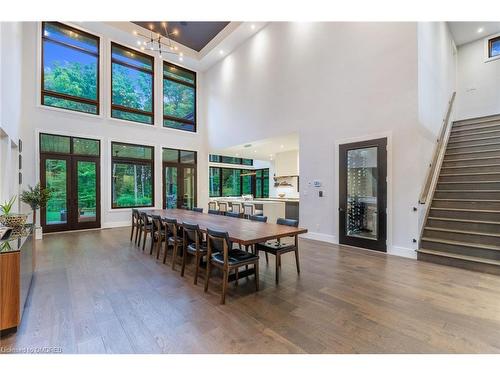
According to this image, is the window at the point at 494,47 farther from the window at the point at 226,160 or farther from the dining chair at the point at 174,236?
the dining chair at the point at 174,236

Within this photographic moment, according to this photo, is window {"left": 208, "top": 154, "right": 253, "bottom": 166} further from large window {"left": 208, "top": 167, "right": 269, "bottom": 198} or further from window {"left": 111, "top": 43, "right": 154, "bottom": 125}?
window {"left": 111, "top": 43, "right": 154, "bottom": 125}

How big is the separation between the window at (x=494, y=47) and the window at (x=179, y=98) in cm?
1027

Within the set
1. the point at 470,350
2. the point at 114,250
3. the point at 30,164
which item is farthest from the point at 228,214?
the point at 30,164

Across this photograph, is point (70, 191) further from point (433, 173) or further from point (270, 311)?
point (433, 173)

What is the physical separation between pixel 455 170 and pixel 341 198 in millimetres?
2703

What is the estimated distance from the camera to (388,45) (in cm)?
446

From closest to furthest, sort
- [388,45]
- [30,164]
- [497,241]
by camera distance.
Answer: [497,241] < [388,45] < [30,164]

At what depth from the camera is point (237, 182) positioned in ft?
42.7

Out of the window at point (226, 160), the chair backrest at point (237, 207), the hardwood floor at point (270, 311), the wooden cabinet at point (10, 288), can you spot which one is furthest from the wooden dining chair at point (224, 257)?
the window at point (226, 160)

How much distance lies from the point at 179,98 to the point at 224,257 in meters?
8.34

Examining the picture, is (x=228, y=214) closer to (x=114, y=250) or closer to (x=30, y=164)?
(x=114, y=250)

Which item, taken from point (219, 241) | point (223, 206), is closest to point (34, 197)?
point (223, 206)

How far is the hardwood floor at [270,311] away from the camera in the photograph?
1878 millimetres

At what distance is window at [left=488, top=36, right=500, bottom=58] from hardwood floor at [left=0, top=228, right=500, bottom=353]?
26.1ft
